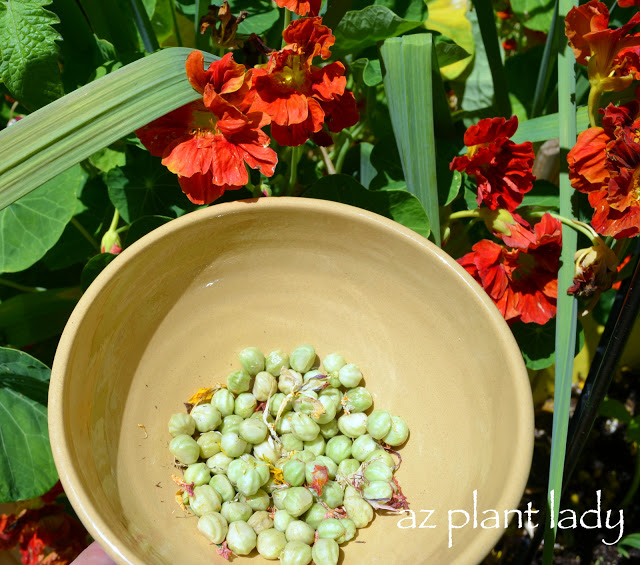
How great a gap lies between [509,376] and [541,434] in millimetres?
810

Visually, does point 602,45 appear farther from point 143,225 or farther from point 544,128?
point 143,225

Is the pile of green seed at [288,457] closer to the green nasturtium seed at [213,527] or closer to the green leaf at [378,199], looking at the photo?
the green nasturtium seed at [213,527]

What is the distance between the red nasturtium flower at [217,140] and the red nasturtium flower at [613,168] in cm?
38

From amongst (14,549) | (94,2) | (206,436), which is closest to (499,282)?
(206,436)

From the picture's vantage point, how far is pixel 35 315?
93 cm

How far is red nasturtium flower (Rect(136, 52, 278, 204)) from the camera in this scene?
66 centimetres

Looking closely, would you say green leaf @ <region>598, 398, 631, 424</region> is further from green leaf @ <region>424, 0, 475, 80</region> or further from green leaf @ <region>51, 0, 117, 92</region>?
green leaf @ <region>51, 0, 117, 92</region>

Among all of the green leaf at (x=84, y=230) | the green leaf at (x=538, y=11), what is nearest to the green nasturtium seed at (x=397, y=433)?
the green leaf at (x=84, y=230)

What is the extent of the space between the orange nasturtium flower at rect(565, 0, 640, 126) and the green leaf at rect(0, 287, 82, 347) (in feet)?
2.69

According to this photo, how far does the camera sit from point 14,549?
3.56ft

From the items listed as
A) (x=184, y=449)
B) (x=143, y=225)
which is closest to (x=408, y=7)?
(x=143, y=225)

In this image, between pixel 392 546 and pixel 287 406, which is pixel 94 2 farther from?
pixel 392 546

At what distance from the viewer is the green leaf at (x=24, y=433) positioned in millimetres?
846

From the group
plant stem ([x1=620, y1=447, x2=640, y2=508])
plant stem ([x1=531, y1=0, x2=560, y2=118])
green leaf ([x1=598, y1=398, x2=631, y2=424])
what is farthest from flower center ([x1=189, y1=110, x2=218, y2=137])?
plant stem ([x1=620, y1=447, x2=640, y2=508])
